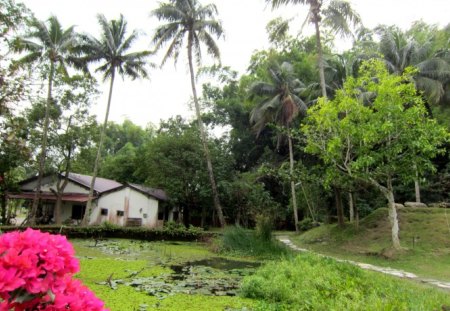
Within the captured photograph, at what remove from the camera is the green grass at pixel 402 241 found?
10492mm

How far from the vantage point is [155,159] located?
23.6 meters

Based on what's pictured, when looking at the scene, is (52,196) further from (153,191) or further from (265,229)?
(265,229)

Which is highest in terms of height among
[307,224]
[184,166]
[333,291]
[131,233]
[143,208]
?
[184,166]

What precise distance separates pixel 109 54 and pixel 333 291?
64.8 feet

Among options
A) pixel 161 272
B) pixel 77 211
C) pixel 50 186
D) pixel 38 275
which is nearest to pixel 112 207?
pixel 77 211

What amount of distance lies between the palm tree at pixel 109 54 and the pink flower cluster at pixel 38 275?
64.2ft

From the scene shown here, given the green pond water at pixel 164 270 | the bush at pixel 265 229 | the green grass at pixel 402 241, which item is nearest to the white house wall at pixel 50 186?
the green pond water at pixel 164 270

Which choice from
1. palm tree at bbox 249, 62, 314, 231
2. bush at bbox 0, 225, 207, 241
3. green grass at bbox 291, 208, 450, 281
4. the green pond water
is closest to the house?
bush at bbox 0, 225, 207, 241

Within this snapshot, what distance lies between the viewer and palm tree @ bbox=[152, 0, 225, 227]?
19.7m

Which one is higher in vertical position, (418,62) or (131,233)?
(418,62)

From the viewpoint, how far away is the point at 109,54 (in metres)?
21.4

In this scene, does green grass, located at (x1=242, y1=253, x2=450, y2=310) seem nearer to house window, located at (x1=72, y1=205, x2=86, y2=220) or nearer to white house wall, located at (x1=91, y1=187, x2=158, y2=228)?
white house wall, located at (x1=91, y1=187, x2=158, y2=228)

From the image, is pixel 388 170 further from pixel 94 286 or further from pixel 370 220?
pixel 94 286

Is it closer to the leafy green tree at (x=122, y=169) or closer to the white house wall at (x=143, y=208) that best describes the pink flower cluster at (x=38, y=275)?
the white house wall at (x=143, y=208)
